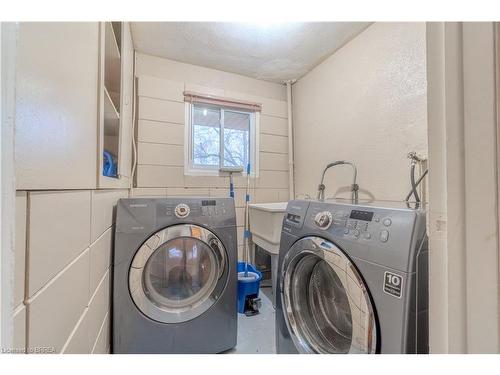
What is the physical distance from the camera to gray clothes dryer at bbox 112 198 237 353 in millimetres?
1137

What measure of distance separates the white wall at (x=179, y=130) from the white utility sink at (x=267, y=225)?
265 mm

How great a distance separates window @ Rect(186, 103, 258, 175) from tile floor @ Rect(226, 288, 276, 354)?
130 centimetres

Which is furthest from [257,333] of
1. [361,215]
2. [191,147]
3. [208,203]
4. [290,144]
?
[290,144]

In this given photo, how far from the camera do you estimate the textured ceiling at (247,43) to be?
5.11 feet

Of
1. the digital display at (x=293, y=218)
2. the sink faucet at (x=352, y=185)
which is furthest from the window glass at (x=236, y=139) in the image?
the digital display at (x=293, y=218)

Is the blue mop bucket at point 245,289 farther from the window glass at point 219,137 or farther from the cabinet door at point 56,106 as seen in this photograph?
the cabinet door at point 56,106

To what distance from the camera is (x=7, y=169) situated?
0.29 metres

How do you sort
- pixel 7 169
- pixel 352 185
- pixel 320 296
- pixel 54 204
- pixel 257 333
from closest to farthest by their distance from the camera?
pixel 7 169 → pixel 54 204 → pixel 320 296 → pixel 257 333 → pixel 352 185

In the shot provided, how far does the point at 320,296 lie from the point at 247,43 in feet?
6.15

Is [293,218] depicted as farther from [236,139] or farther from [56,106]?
[236,139]

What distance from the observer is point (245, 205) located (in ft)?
7.14

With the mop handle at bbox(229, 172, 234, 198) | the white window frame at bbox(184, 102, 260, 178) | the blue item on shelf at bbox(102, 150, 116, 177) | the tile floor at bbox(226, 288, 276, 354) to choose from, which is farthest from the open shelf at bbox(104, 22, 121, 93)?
the tile floor at bbox(226, 288, 276, 354)

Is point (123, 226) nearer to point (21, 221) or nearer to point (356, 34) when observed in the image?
point (21, 221)

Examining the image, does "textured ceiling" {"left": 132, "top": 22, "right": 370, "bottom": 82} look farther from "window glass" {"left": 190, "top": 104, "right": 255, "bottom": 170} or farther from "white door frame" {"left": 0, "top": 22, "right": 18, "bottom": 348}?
"white door frame" {"left": 0, "top": 22, "right": 18, "bottom": 348}
